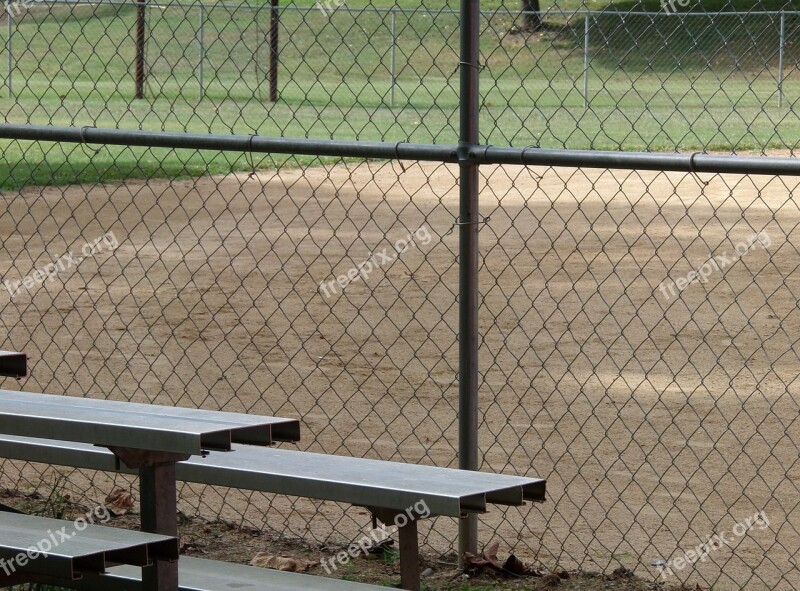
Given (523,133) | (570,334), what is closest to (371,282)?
(570,334)

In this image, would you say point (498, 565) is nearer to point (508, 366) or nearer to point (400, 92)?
point (508, 366)

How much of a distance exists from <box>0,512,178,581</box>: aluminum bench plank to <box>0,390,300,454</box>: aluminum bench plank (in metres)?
0.24

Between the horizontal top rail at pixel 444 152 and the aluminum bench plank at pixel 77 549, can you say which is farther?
the horizontal top rail at pixel 444 152

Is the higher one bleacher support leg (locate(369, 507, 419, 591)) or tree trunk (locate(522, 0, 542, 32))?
tree trunk (locate(522, 0, 542, 32))

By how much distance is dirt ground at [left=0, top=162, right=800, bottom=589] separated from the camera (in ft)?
16.5

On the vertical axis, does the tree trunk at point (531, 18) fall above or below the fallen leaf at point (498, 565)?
above

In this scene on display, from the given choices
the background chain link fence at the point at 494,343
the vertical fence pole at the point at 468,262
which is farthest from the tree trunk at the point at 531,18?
the vertical fence pole at the point at 468,262

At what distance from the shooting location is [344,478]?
3.35 meters

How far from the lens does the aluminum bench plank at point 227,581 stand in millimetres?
3291

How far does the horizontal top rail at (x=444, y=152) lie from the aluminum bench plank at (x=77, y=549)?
1768 mm

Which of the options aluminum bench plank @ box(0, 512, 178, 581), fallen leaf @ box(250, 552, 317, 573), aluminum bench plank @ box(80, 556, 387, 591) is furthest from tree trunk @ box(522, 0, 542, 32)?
aluminum bench plank @ box(0, 512, 178, 581)

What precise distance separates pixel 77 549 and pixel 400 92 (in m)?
25.6

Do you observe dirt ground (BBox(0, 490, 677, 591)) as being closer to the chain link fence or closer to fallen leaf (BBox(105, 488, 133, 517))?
fallen leaf (BBox(105, 488, 133, 517))

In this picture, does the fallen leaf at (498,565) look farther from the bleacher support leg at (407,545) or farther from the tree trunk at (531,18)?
the tree trunk at (531,18)
